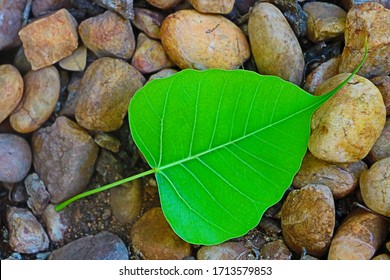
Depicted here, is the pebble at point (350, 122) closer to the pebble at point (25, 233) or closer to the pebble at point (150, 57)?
the pebble at point (150, 57)

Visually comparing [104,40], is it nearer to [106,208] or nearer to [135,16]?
[135,16]

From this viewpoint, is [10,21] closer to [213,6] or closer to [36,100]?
[36,100]

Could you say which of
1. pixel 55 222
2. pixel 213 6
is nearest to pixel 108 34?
pixel 213 6

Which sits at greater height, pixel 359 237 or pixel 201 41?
pixel 201 41

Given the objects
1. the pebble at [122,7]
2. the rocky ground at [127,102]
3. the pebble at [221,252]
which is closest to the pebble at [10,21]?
the rocky ground at [127,102]

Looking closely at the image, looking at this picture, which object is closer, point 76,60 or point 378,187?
point 378,187

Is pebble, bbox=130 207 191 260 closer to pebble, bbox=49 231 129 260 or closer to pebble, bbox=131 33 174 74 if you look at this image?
pebble, bbox=49 231 129 260

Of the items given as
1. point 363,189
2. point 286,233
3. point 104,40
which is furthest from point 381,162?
point 104,40

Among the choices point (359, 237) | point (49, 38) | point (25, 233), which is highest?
point (49, 38)
